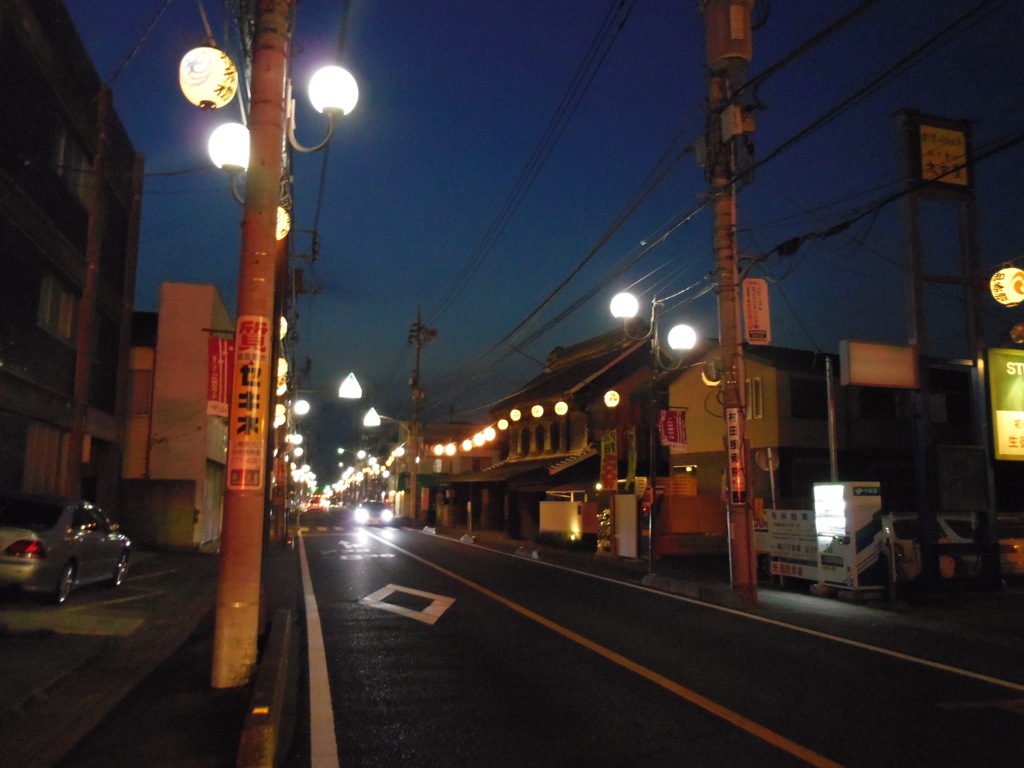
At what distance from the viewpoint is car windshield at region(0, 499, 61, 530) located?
1205 centimetres

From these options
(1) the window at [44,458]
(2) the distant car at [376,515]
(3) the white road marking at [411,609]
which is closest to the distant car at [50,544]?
(1) the window at [44,458]

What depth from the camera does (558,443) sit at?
38375 millimetres

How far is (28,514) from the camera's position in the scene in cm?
1230

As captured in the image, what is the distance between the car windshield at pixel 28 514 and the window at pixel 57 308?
5997mm

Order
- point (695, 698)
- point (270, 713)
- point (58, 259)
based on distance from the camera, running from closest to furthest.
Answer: point (270, 713) < point (695, 698) < point (58, 259)

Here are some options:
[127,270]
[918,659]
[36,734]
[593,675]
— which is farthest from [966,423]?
[36,734]

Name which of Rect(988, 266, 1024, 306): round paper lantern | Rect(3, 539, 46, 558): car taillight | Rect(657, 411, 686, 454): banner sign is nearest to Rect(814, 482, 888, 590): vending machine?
Rect(988, 266, 1024, 306): round paper lantern

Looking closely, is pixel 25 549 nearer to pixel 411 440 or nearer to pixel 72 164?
pixel 72 164

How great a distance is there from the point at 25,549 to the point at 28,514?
0.87 metres

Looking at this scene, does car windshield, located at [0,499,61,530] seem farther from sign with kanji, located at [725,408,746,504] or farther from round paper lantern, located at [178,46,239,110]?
sign with kanji, located at [725,408,746,504]

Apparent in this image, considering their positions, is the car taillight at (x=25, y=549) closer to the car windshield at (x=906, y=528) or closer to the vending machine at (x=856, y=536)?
the vending machine at (x=856, y=536)

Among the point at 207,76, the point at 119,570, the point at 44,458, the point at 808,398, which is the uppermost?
the point at 207,76

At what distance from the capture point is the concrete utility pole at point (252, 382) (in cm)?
678

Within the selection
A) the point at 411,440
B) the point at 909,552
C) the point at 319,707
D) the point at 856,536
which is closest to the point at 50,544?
the point at 319,707
